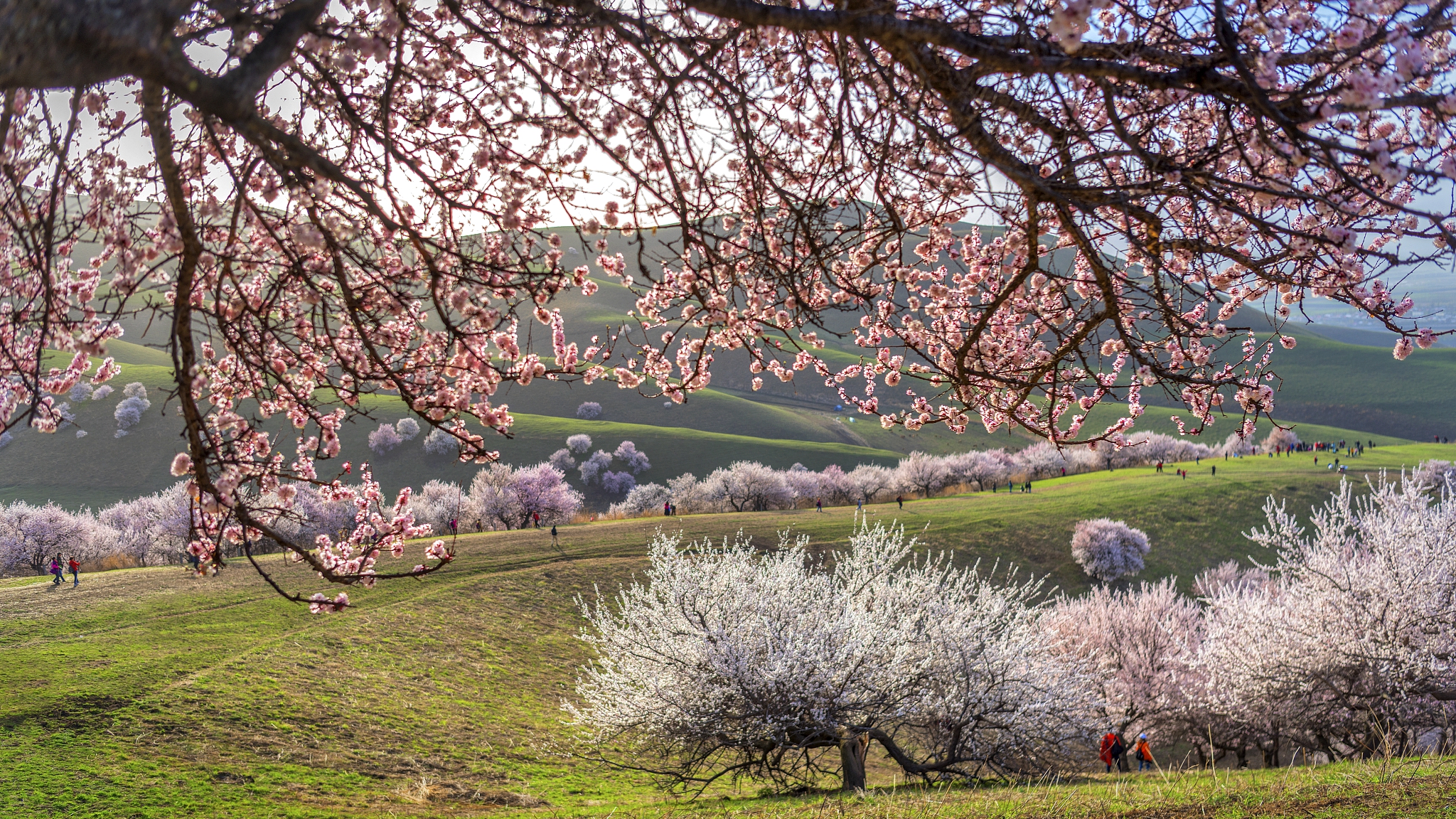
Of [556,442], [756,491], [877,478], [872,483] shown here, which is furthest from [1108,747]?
[556,442]

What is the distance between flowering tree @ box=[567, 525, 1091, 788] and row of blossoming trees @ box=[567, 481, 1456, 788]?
4cm

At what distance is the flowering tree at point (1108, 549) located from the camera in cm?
4312

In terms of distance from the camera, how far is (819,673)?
1407 centimetres

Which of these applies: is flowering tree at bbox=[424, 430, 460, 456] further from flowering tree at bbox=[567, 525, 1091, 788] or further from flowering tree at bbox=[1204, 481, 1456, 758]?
flowering tree at bbox=[1204, 481, 1456, 758]

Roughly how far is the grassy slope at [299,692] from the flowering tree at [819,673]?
154cm

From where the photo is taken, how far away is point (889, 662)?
14852mm

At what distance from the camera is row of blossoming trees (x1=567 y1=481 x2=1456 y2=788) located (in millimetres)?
14391

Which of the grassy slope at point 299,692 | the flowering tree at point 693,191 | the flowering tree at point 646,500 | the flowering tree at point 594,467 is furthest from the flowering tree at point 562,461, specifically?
the flowering tree at point 693,191

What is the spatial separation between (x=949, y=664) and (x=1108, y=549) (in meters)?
31.9

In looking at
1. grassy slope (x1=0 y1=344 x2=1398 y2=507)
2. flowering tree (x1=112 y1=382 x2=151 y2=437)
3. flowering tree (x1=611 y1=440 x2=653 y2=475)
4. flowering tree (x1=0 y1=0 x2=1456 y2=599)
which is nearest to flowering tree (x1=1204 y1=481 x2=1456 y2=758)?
flowering tree (x1=0 y1=0 x2=1456 y2=599)

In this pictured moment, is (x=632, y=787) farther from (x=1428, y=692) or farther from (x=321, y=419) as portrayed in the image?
(x=1428, y=692)

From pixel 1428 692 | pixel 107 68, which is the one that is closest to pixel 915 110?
pixel 107 68

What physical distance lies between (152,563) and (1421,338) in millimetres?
52737

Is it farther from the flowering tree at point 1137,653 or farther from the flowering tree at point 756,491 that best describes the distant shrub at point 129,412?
the flowering tree at point 1137,653
